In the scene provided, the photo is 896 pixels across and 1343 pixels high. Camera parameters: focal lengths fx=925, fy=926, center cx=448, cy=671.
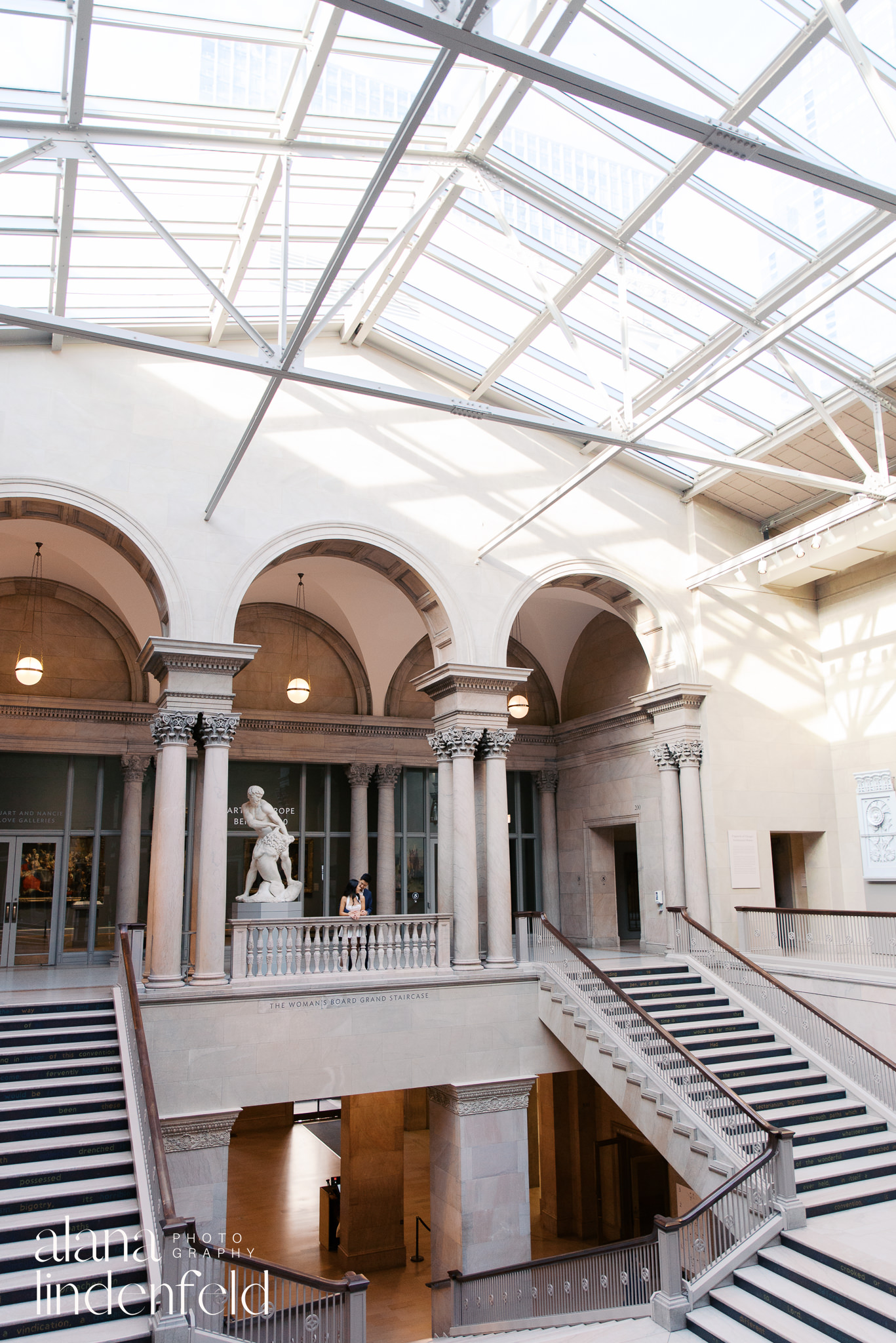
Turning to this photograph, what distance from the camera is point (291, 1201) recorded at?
18891mm

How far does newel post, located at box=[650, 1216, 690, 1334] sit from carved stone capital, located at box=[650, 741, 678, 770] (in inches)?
338

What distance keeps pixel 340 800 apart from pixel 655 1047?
9.41m

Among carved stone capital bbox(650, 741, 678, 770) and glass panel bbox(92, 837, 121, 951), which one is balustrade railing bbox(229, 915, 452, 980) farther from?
glass panel bbox(92, 837, 121, 951)

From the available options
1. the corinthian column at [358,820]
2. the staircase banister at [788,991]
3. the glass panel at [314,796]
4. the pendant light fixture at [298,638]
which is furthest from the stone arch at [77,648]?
the staircase banister at [788,991]

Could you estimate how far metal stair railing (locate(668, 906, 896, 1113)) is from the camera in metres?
11.8

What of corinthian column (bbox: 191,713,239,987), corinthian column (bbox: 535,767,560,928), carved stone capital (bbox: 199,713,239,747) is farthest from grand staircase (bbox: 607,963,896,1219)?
carved stone capital (bbox: 199,713,239,747)

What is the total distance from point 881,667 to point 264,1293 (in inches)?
534

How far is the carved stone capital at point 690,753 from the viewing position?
1623 cm

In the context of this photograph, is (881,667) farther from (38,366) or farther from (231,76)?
(38,366)

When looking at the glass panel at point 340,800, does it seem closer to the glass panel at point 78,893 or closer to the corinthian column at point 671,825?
the glass panel at point 78,893

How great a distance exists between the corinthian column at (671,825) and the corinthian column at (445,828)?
4.17 meters

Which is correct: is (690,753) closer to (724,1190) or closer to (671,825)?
(671,825)

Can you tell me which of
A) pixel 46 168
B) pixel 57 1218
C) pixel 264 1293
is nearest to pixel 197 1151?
pixel 57 1218

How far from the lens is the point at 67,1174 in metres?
8.73
